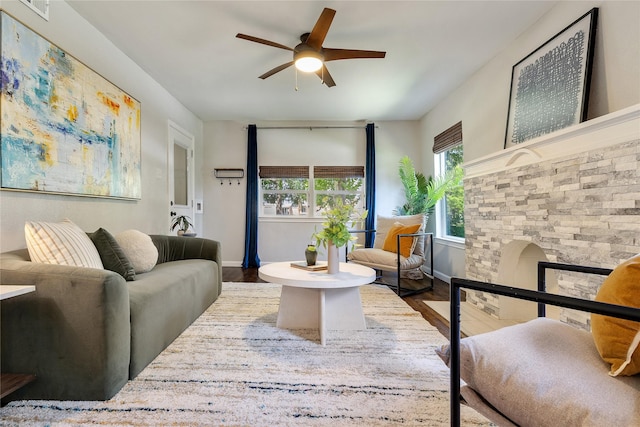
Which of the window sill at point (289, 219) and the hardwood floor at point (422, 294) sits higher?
the window sill at point (289, 219)

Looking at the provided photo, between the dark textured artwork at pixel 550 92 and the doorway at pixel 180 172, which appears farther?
the doorway at pixel 180 172

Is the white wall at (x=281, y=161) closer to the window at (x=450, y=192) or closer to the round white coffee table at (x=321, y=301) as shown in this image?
the window at (x=450, y=192)

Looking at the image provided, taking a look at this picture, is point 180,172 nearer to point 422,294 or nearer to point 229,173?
point 229,173

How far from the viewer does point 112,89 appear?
104 inches

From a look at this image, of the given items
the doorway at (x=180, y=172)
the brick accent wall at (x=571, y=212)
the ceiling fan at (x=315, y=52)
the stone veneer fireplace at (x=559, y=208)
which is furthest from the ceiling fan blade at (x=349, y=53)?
the doorway at (x=180, y=172)

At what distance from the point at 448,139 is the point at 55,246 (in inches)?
158

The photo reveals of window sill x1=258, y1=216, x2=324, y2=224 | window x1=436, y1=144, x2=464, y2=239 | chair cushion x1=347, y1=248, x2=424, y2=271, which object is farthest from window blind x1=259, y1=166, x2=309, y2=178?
window x1=436, y1=144, x2=464, y2=239

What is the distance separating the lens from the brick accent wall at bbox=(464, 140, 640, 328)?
57.4 inches

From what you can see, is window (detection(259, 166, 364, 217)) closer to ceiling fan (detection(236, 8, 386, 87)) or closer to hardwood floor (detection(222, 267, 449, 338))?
hardwood floor (detection(222, 267, 449, 338))

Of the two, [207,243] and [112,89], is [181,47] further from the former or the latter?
[207,243]

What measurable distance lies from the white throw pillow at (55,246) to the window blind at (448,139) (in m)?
3.79

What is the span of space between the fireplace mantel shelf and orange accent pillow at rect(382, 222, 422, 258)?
46.9 inches

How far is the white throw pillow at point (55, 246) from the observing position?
154cm

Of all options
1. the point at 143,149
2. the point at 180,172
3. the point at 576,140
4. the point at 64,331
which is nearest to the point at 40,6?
the point at 143,149
